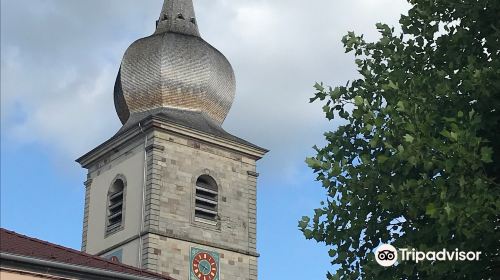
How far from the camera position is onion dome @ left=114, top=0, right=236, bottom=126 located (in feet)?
125

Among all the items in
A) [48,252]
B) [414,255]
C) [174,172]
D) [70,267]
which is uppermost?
[174,172]

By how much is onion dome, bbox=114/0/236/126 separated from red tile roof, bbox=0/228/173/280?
70.1ft

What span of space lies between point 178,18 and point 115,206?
890 centimetres

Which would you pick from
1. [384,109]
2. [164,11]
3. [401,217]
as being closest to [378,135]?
[384,109]

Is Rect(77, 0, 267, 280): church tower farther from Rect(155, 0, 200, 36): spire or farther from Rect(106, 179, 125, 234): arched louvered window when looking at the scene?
Rect(155, 0, 200, 36): spire

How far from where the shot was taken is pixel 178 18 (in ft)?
135

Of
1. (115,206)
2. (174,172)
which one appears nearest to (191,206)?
(174,172)

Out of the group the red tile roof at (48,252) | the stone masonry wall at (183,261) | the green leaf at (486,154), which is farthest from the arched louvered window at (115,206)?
the green leaf at (486,154)

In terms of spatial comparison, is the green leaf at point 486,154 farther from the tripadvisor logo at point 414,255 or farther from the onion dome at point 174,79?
the onion dome at point 174,79

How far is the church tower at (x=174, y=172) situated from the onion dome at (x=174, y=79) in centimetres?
4

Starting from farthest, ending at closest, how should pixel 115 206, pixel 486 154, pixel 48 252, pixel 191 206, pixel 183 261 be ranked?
pixel 115 206 < pixel 191 206 < pixel 183 261 < pixel 48 252 < pixel 486 154

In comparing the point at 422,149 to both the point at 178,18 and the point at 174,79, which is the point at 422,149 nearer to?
the point at 174,79

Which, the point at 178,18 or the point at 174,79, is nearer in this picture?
the point at 174,79

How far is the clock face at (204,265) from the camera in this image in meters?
34.7
